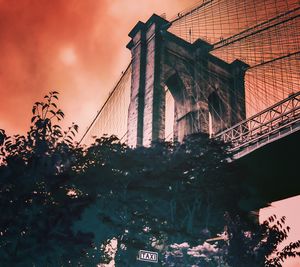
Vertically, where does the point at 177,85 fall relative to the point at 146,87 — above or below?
above

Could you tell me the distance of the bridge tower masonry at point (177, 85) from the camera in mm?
24047

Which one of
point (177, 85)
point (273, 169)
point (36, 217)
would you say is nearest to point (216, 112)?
point (177, 85)

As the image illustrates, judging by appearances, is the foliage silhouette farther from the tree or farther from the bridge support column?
the tree

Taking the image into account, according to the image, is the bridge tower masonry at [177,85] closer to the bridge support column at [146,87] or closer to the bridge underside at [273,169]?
the bridge support column at [146,87]

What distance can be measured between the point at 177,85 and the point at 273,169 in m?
12.3

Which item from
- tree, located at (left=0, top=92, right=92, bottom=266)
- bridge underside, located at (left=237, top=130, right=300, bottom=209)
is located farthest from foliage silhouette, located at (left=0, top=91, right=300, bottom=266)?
tree, located at (left=0, top=92, right=92, bottom=266)

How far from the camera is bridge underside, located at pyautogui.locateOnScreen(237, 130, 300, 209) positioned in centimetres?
1534

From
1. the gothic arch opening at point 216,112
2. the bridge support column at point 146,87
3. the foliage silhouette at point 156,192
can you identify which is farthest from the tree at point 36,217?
the gothic arch opening at point 216,112

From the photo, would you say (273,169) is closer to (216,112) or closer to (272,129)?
(272,129)

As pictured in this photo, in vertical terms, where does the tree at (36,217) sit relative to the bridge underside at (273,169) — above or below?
below

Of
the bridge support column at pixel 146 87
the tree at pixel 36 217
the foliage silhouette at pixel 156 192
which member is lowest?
the tree at pixel 36 217

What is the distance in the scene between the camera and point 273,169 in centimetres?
1725

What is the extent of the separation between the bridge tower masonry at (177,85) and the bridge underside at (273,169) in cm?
678

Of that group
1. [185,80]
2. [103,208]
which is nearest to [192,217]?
[103,208]
